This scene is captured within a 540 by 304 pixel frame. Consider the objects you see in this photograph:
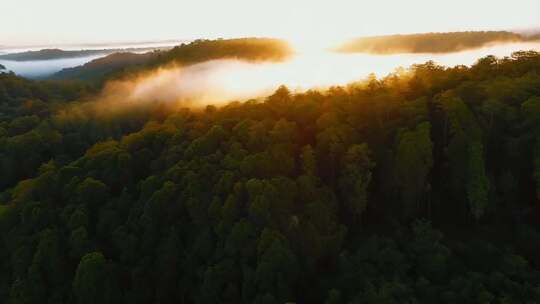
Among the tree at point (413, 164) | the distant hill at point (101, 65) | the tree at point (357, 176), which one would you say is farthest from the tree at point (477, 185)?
the distant hill at point (101, 65)

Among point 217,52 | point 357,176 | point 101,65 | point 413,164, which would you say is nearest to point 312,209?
point 357,176

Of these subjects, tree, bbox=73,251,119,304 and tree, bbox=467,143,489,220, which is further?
tree, bbox=467,143,489,220

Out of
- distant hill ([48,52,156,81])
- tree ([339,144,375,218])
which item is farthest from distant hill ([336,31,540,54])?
tree ([339,144,375,218])

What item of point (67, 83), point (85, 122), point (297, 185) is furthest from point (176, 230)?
point (67, 83)

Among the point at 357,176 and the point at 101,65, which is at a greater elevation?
the point at 357,176

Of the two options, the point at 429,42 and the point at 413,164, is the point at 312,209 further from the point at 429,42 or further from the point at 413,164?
the point at 429,42

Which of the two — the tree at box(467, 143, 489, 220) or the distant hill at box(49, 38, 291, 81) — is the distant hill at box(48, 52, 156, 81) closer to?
the distant hill at box(49, 38, 291, 81)
